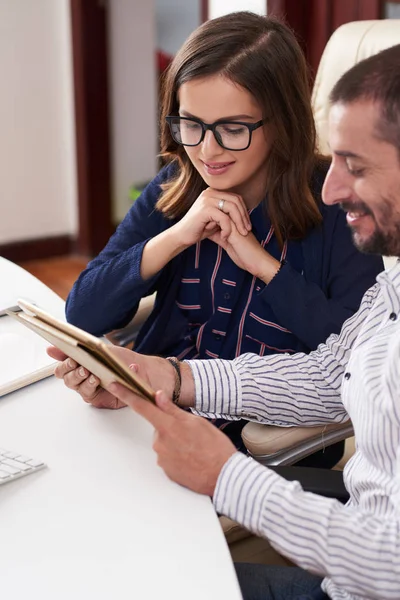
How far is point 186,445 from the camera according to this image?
1.03 metres

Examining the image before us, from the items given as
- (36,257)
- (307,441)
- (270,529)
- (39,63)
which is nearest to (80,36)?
(39,63)

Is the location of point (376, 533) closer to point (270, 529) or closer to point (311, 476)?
point (270, 529)

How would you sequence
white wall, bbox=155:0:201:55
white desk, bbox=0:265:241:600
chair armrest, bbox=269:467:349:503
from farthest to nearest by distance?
white wall, bbox=155:0:201:55 < chair armrest, bbox=269:467:349:503 < white desk, bbox=0:265:241:600

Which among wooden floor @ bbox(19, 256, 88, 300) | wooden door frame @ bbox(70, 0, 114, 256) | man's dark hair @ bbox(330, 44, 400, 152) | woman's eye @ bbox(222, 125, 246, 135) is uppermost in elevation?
man's dark hair @ bbox(330, 44, 400, 152)

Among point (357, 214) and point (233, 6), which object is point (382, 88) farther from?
point (233, 6)

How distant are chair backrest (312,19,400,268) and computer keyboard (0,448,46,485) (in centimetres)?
98

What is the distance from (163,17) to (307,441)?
4.63 m

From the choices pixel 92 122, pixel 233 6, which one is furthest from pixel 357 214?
pixel 92 122

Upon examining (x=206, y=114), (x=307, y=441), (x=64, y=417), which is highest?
(x=206, y=114)

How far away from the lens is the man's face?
3.24 ft

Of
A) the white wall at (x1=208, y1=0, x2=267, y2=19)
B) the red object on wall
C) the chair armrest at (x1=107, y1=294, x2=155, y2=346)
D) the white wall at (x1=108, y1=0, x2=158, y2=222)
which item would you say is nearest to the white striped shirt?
the chair armrest at (x1=107, y1=294, x2=155, y2=346)

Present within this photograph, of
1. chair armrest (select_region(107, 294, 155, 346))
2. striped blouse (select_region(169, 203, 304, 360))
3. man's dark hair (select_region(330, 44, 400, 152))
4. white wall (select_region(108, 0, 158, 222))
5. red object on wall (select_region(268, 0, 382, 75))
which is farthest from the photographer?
white wall (select_region(108, 0, 158, 222))

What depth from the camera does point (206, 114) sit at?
4.80 ft

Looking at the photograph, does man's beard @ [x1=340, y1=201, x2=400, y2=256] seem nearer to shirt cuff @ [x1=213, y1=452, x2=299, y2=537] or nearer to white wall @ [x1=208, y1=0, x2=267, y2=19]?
shirt cuff @ [x1=213, y1=452, x2=299, y2=537]
